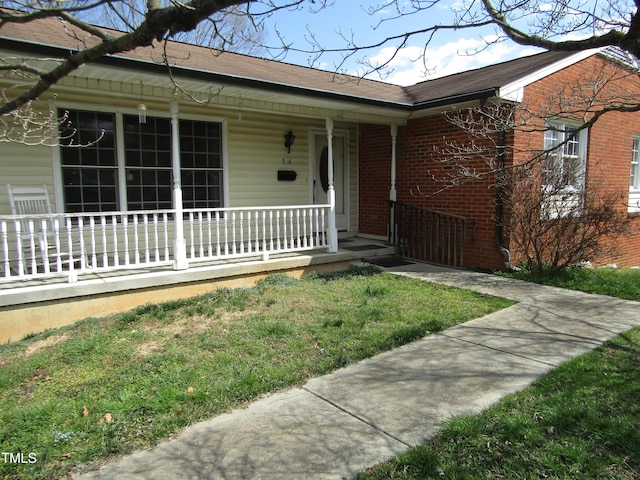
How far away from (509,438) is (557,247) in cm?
533

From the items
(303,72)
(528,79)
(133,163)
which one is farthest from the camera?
(303,72)

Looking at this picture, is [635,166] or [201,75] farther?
[635,166]

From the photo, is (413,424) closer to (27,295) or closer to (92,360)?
(92,360)

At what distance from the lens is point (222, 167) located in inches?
334

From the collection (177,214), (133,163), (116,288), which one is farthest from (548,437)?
(133,163)

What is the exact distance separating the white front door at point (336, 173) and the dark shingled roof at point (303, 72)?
1.35m

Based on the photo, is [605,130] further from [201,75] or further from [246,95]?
[201,75]

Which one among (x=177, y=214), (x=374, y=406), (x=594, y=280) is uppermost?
(x=177, y=214)

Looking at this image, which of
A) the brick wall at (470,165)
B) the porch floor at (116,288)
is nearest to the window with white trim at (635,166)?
the brick wall at (470,165)

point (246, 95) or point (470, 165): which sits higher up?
point (246, 95)

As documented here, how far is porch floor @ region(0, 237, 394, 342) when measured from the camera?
5230mm

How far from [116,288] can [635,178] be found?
12161mm

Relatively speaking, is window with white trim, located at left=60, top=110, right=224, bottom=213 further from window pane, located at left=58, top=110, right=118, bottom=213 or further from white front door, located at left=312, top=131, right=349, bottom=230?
white front door, located at left=312, top=131, right=349, bottom=230

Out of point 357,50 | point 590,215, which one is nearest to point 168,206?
point 357,50
